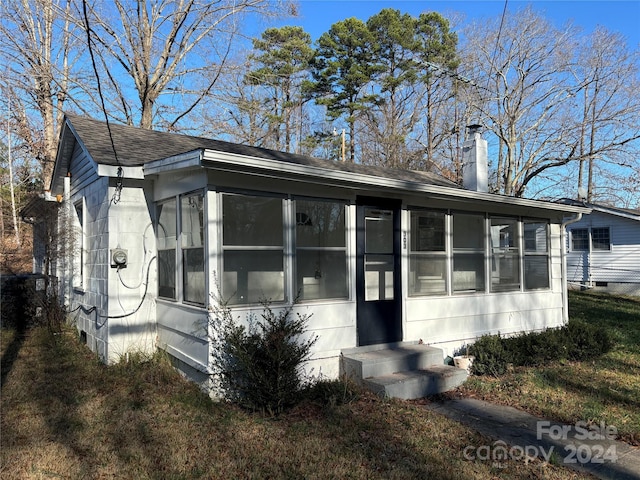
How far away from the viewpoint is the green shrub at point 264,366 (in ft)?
15.8

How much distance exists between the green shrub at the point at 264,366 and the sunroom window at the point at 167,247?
5.04 ft

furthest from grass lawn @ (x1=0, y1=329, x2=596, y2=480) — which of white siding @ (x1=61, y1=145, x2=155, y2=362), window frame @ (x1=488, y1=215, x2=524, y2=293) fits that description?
window frame @ (x1=488, y1=215, x2=524, y2=293)

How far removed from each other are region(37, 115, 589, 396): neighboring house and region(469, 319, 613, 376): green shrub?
25.0 inches

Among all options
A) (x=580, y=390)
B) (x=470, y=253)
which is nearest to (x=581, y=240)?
(x=470, y=253)

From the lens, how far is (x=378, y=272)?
682 cm

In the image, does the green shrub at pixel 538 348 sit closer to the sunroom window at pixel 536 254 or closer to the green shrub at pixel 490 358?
the green shrub at pixel 490 358

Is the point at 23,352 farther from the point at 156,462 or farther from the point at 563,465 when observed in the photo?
the point at 563,465

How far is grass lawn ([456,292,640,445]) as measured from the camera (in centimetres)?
511

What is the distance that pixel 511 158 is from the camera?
71.0ft

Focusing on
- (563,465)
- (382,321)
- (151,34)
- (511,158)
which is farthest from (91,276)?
(511,158)

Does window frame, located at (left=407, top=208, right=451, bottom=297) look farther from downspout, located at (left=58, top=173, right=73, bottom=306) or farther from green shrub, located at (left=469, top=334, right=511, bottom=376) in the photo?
downspout, located at (left=58, top=173, right=73, bottom=306)

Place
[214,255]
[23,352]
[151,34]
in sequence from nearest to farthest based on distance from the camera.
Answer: [214,255] < [23,352] < [151,34]

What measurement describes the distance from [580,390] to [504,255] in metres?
2.87

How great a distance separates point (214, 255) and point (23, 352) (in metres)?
4.07
